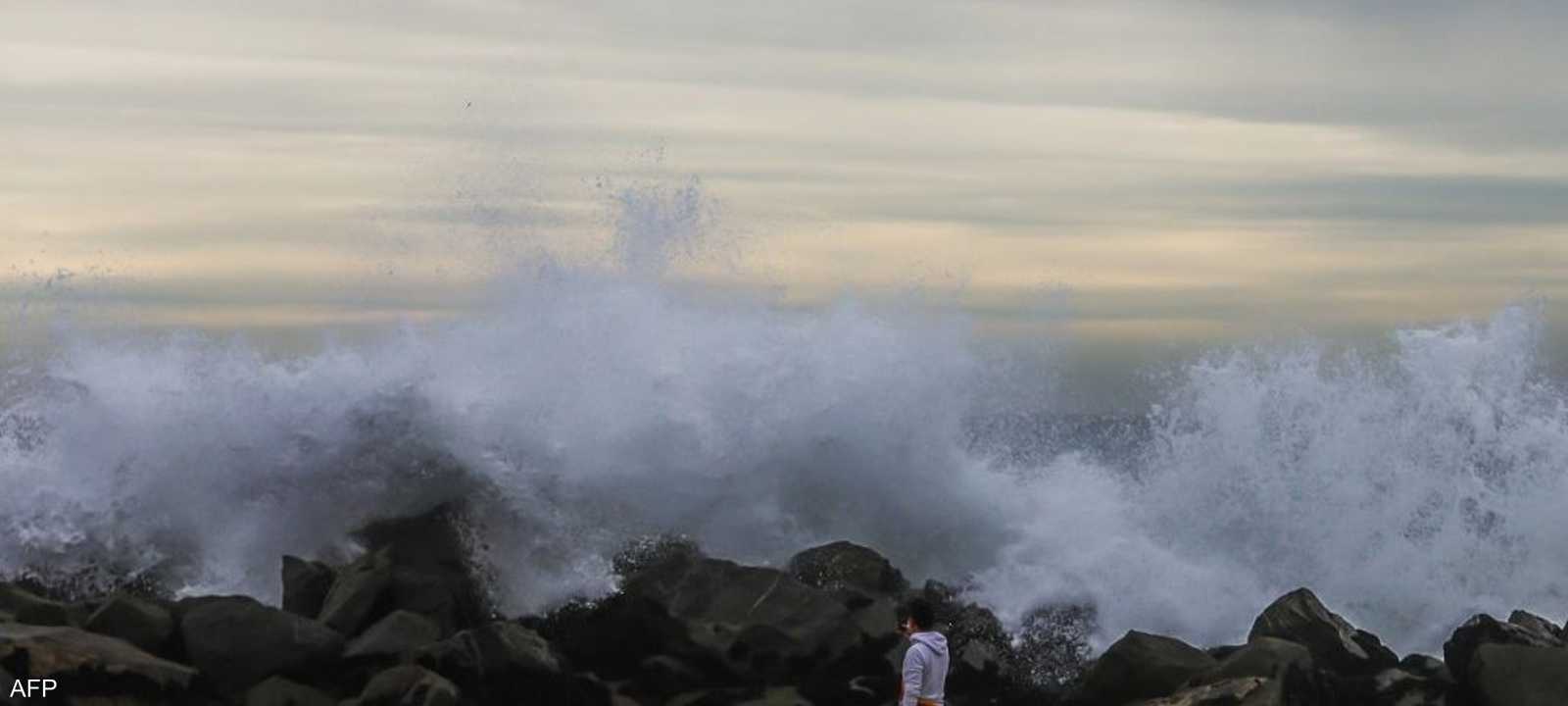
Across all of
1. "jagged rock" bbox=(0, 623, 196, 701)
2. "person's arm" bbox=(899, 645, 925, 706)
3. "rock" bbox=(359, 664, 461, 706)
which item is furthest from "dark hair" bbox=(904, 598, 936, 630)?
"jagged rock" bbox=(0, 623, 196, 701)

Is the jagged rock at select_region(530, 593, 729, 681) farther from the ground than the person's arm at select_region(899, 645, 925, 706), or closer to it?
farther from the ground

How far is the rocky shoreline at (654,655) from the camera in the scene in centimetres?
1213

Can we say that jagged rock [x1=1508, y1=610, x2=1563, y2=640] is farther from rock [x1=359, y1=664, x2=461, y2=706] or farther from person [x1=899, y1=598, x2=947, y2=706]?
rock [x1=359, y1=664, x2=461, y2=706]

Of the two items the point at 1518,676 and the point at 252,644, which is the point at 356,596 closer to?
the point at 252,644

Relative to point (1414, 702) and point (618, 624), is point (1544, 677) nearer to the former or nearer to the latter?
point (1414, 702)

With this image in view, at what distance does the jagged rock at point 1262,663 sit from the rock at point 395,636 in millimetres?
5028

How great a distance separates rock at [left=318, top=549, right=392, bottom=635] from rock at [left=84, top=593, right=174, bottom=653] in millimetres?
1092

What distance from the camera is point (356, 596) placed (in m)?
13.5

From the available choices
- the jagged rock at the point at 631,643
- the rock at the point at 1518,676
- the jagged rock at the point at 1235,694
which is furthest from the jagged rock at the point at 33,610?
the rock at the point at 1518,676

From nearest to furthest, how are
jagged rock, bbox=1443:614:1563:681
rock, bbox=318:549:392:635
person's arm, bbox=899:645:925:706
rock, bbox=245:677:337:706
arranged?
1. person's arm, bbox=899:645:925:706
2. rock, bbox=245:677:337:706
3. rock, bbox=318:549:392:635
4. jagged rock, bbox=1443:614:1563:681

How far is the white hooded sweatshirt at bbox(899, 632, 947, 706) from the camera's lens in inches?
431

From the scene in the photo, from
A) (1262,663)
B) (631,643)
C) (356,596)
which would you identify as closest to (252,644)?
(356,596)

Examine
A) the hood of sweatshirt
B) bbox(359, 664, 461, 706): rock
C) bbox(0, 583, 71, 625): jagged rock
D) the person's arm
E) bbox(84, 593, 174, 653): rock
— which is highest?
bbox(0, 583, 71, 625): jagged rock

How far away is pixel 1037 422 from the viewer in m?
21.7
